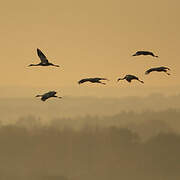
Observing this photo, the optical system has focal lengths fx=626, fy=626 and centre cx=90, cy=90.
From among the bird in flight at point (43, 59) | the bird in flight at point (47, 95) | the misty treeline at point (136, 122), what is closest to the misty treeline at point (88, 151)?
the misty treeline at point (136, 122)

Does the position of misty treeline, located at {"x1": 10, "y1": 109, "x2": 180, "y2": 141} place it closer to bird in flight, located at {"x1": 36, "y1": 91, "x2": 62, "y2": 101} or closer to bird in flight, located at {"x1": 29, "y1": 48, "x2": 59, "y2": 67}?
bird in flight, located at {"x1": 36, "y1": 91, "x2": 62, "y2": 101}

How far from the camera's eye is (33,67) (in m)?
4.37

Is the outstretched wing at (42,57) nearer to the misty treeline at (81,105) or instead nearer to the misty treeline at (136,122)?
the misty treeline at (81,105)

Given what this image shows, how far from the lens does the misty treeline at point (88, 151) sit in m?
4.23

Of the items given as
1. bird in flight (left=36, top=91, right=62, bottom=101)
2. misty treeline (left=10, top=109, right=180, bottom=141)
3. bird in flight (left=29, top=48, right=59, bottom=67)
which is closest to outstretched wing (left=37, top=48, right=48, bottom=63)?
bird in flight (left=29, top=48, right=59, bottom=67)

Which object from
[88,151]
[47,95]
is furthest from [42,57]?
[88,151]

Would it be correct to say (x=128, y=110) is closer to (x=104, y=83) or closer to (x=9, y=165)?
(x=104, y=83)

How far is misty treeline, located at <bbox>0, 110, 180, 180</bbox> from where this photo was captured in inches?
167

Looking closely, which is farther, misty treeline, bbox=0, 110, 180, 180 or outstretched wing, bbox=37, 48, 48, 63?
misty treeline, bbox=0, 110, 180, 180

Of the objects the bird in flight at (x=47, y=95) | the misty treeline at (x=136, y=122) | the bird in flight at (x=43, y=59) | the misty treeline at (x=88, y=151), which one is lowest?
the misty treeline at (x=88, y=151)

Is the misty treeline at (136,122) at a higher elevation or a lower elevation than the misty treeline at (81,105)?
lower

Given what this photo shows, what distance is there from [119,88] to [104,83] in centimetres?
12

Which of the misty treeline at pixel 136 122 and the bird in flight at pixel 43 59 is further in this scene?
the misty treeline at pixel 136 122

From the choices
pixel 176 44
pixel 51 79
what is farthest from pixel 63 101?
pixel 176 44
